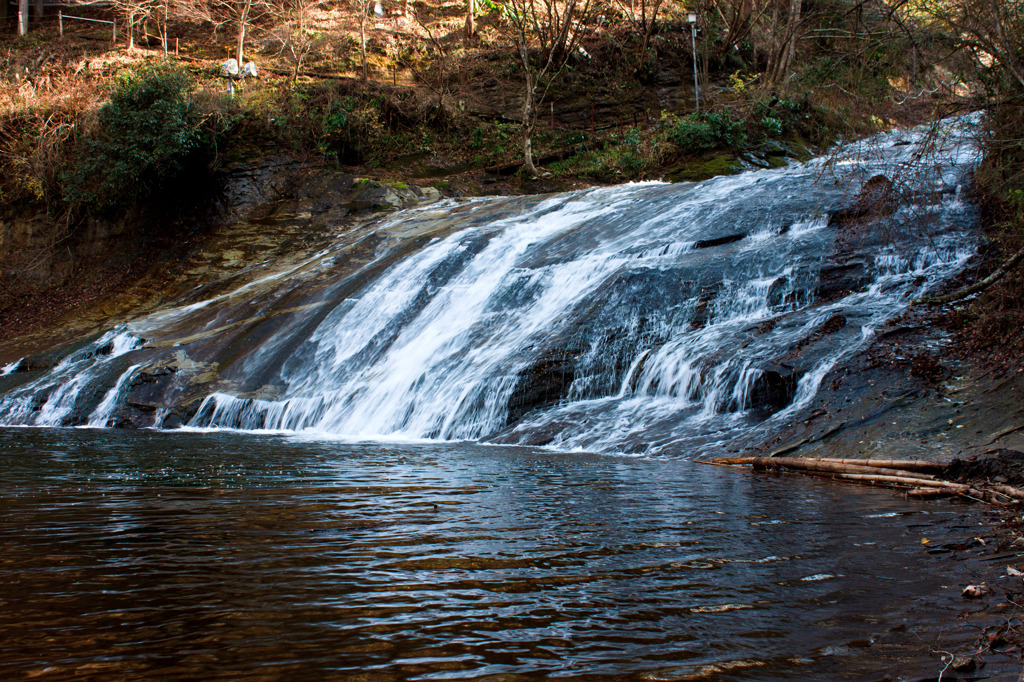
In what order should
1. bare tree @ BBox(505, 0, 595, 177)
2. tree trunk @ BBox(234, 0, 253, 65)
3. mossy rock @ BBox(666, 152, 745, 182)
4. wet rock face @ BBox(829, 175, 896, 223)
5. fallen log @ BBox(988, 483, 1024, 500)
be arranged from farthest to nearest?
tree trunk @ BBox(234, 0, 253, 65)
bare tree @ BBox(505, 0, 595, 177)
mossy rock @ BBox(666, 152, 745, 182)
wet rock face @ BBox(829, 175, 896, 223)
fallen log @ BBox(988, 483, 1024, 500)

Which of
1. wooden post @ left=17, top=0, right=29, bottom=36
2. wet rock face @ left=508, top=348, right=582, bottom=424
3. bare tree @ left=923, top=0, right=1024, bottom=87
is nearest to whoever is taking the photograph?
bare tree @ left=923, top=0, right=1024, bottom=87

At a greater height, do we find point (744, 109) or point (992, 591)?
point (744, 109)

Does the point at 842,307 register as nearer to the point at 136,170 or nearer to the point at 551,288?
the point at 551,288

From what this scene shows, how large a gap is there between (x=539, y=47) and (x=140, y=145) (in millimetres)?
16724

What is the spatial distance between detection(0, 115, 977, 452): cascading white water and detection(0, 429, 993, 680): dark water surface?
10.8 ft

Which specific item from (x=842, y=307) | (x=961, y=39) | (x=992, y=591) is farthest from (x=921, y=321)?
(x=992, y=591)

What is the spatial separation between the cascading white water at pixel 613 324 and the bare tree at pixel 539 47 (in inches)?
460

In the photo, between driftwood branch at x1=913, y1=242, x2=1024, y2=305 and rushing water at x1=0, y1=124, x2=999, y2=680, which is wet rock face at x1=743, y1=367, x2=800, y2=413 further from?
driftwood branch at x1=913, y1=242, x2=1024, y2=305

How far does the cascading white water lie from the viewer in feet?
30.3

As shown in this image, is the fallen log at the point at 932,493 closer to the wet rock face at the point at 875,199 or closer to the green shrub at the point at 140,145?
the wet rock face at the point at 875,199

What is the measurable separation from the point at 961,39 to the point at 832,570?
22.0 feet

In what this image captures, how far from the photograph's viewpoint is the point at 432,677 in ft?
7.68

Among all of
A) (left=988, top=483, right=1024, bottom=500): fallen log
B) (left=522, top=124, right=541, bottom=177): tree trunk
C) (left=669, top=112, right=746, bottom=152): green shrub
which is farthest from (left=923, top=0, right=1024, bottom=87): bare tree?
(left=522, top=124, right=541, bottom=177): tree trunk

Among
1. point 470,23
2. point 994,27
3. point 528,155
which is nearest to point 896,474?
point 994,27
